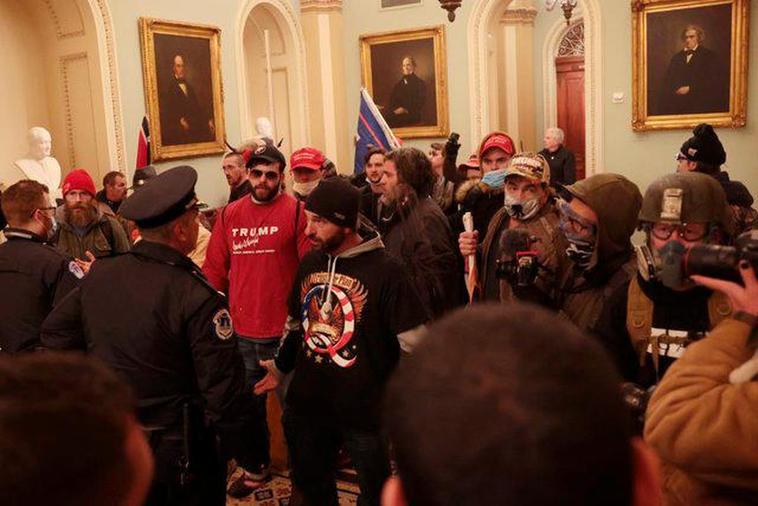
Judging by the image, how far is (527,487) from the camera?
0.79 m

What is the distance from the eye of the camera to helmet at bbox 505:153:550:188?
3654mm

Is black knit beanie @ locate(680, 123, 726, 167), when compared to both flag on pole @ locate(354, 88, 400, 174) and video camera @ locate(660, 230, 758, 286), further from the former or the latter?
video camera @ locate(660, 230, 758, 286)

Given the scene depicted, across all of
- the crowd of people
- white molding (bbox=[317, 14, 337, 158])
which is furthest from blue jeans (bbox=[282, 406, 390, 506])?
white molding (bbox=[317, 14, 337, 158])

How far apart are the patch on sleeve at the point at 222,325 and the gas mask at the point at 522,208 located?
5.10 ft

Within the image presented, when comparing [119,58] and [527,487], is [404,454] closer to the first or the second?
[527,487]

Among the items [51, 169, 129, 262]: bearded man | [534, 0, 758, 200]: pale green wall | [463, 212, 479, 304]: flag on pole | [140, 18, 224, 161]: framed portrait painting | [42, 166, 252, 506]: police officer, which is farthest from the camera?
[534, 0, 758, 200]: pale green wall

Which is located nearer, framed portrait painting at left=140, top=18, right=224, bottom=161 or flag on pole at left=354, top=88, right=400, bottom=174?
flag on pole at left=354, top=88, right=400, bottom=174

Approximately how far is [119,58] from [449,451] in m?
8.58

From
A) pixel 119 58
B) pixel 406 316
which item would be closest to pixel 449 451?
pixel 406 316

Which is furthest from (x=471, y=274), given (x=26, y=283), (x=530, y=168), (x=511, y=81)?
(x=511, y=81)

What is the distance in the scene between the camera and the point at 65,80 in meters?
8.53

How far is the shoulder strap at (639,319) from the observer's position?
229 centimetres

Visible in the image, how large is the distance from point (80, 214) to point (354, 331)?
317 cm

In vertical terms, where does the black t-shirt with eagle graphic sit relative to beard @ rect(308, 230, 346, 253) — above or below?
below
